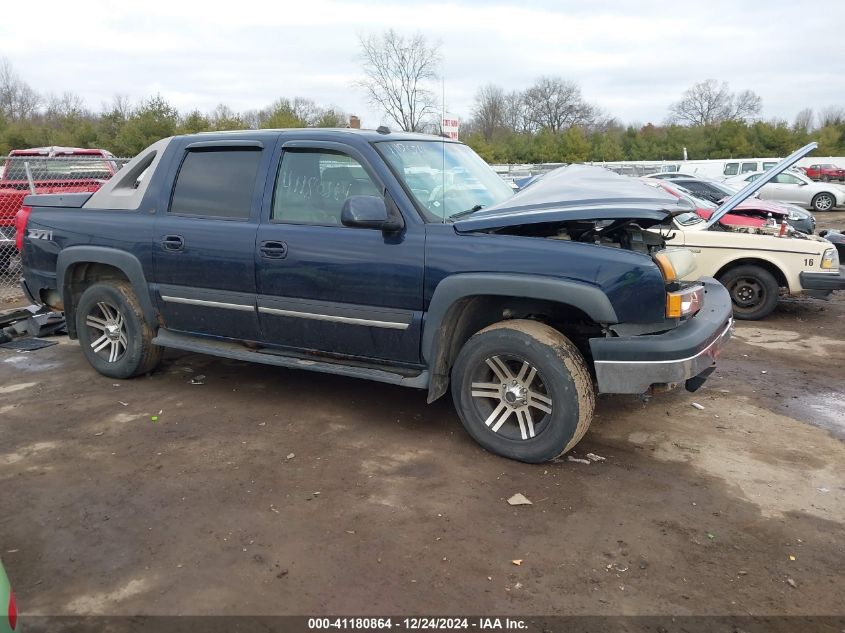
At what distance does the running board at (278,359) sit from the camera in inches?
161

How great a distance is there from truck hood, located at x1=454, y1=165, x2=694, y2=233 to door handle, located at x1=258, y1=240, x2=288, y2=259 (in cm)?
119

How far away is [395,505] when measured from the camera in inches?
135

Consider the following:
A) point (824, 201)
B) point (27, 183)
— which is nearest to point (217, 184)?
point (27, 183)

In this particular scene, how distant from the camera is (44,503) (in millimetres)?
3506

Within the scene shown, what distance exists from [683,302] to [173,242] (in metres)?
3.45

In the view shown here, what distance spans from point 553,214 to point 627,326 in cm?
73

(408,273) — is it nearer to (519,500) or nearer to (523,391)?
(523,391)

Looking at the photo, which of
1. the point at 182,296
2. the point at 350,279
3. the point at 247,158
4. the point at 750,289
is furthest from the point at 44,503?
the point at 750,289

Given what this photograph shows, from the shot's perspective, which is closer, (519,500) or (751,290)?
(519,500)

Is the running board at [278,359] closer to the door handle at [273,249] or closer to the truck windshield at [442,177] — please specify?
the door handle at [273,249]

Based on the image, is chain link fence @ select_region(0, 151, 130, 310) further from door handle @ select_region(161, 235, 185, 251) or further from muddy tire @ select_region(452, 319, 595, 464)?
muddy tire @ select_region(452, 319, 595, 464)

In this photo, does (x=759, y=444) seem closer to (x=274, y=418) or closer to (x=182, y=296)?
(x=274, y=418)

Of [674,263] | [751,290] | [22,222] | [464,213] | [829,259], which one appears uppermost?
[464,213]

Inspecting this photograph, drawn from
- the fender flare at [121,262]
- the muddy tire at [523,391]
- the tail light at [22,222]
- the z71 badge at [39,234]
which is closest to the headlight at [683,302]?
the muddy tire at [523,391]
